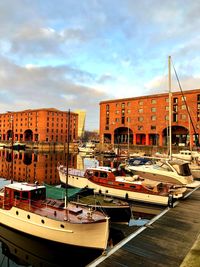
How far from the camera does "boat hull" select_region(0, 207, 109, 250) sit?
12.7 m

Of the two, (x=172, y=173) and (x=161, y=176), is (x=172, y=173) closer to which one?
(x=172, y=173)

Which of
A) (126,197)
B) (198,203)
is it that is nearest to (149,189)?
(126,197)

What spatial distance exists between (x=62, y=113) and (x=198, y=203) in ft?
382

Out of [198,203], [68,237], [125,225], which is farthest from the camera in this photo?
[198,203]

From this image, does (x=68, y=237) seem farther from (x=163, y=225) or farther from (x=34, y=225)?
(x=163, y=225)

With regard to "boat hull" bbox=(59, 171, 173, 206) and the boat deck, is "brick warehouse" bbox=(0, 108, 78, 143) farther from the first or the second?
the boat deck

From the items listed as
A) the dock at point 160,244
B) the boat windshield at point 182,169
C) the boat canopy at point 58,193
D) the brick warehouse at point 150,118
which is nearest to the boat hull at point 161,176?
the boat windshield at point 182,169

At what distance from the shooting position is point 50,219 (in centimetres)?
1366

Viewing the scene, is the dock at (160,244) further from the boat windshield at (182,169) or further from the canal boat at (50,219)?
the boat windshield at (182,169)

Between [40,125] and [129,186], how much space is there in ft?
341

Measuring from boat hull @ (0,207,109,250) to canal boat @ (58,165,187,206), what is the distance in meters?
7.68

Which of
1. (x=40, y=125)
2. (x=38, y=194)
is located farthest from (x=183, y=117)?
(x=40, y=125)

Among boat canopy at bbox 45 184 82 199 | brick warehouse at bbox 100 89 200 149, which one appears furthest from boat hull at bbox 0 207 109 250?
brick warehouse at bbox 100 89 200 149

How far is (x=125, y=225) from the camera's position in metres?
17.1
